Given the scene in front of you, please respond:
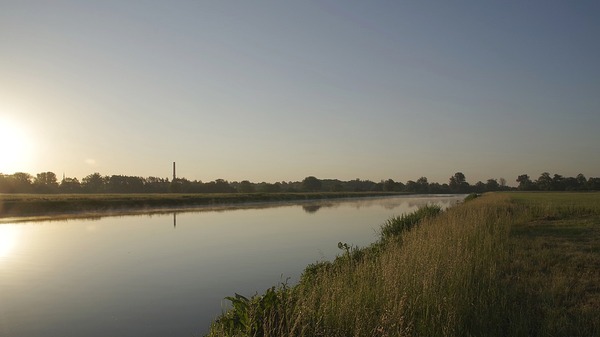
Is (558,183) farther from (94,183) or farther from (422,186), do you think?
(94,183)

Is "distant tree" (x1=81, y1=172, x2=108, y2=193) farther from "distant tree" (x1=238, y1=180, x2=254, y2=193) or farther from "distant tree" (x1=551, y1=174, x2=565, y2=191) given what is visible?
"distant tree" (x1=551, y1=174, x2=565, y2=191)

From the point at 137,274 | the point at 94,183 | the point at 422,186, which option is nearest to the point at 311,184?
the point at 422,186

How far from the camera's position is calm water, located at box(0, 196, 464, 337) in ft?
27.3

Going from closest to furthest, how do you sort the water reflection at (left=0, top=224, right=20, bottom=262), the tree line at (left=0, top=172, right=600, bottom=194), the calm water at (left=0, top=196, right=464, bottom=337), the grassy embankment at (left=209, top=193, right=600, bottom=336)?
the grassy embankment at (left=209, top=193, right=600, bottom=336)
the calm water at (left=0, top=196, right=464, bottom=337)
the water reflection at (left=0, top=224, right=20, bottom=262)
the tree line at (left=0, top=172, right=600, bottom=194)

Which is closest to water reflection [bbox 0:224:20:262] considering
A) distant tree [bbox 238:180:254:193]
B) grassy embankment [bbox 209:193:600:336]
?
grassy embankment [bbox 209:193:600:336]

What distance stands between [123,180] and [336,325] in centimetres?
12796

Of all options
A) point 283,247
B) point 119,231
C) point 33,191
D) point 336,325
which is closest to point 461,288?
point 336,325

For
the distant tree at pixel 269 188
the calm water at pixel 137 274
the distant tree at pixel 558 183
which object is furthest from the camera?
the distant tree at pixel 269 188

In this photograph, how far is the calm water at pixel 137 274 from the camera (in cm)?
833

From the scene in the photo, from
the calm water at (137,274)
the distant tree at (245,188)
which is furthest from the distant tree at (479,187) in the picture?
the calm water at (137,274)

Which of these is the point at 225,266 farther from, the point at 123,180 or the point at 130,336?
the point at 123,180

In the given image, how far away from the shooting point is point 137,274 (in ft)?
42.1

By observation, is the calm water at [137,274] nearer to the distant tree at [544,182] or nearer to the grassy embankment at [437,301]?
the grassy embankment at [437,301]

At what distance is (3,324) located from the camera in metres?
8.09
